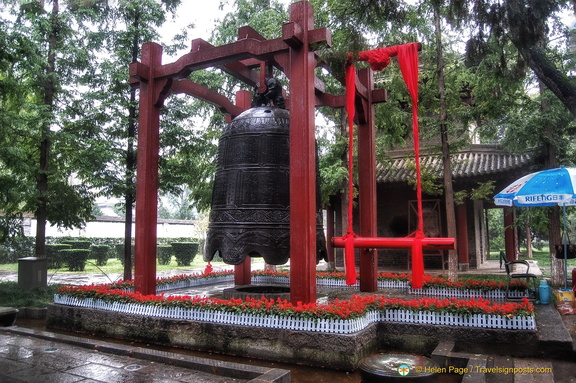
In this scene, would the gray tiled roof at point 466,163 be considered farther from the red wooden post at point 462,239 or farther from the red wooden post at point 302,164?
the red wooden post at point 302,164

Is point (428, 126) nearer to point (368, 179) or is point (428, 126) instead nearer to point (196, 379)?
point (368, 179)

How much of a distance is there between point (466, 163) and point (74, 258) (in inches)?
730

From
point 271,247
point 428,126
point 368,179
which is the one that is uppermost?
point 428,126

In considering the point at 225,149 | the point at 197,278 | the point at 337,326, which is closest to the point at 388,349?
the point at 337,326

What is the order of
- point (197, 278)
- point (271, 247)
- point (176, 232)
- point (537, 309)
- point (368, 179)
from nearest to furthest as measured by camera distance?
point (271, 247)
point (537, 309)
point (368, 179)
point (197, 278)
point (176, 232)

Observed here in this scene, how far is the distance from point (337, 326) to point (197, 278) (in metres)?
6.11

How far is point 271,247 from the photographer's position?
6.03m

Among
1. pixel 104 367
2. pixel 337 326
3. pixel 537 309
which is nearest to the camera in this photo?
pixel 104 367

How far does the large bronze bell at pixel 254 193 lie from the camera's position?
6.09 m

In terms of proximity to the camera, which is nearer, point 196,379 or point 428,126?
point 196,379

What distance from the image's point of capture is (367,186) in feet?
26.1

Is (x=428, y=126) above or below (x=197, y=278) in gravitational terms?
above

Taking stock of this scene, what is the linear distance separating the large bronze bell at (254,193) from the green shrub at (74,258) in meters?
17.6

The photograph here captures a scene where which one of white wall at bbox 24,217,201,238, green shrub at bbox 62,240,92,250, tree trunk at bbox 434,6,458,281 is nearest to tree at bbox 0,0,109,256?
tree trunk at bbox 434,6,458,281
